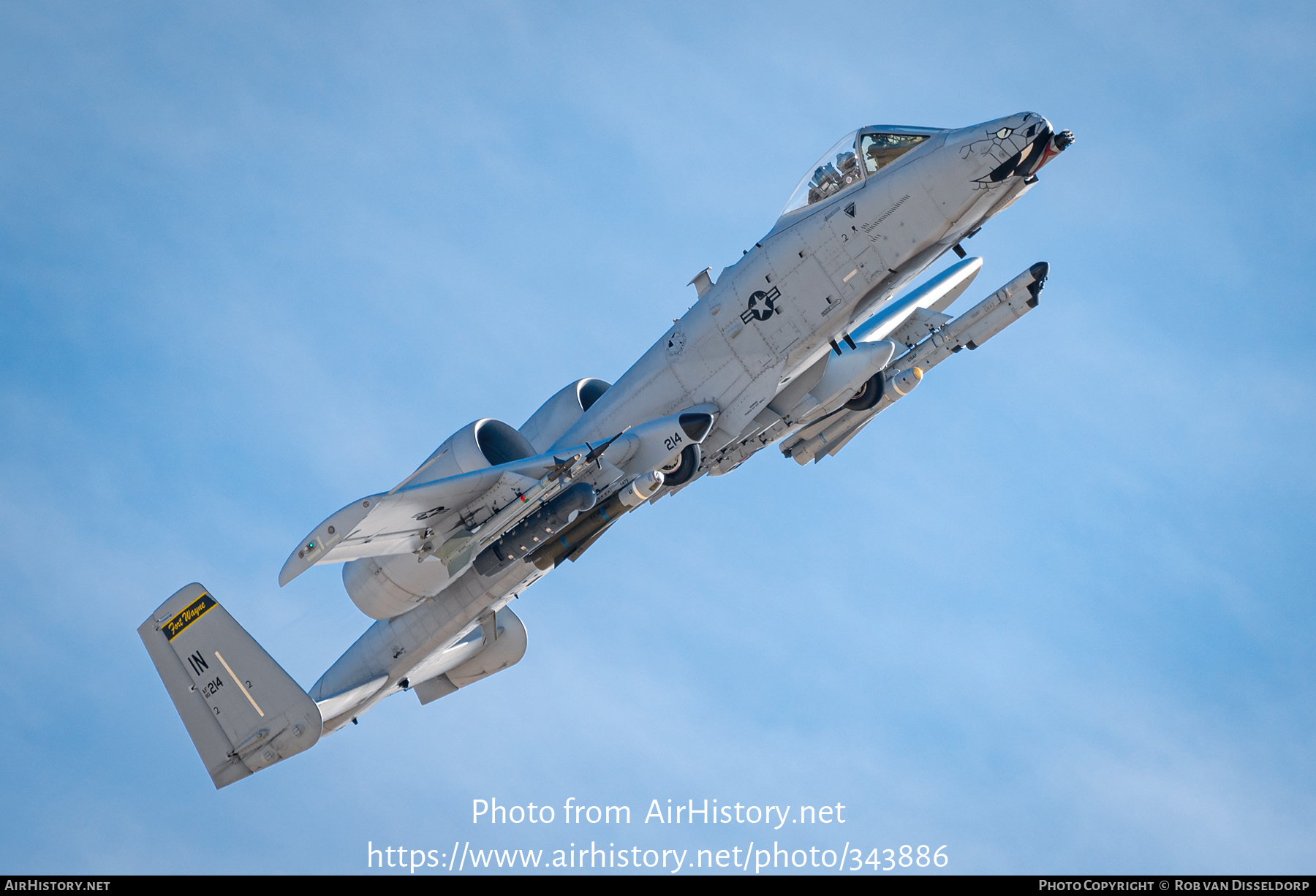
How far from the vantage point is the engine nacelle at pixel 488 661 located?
2661 cm

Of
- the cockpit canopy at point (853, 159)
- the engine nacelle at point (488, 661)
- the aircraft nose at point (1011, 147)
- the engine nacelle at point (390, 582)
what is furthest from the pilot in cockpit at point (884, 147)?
A: the engine nacelle at point (488, 661)

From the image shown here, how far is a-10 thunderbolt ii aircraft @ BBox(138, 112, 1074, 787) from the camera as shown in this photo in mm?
20641

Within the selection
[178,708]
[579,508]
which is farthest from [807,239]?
[178,708]

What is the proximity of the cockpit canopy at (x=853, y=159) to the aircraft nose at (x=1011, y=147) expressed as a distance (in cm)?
99

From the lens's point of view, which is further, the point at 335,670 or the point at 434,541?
the point at 335,670

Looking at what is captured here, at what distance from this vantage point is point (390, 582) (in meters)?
23.2

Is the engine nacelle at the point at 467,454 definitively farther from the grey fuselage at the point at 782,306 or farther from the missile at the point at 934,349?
the missile at the point at 934,349

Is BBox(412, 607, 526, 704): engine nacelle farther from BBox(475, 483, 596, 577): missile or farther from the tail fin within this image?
BBox(475, 483, 596, 577): missile

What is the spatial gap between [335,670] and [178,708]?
2780 millimetres

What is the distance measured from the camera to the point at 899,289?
21.7m
